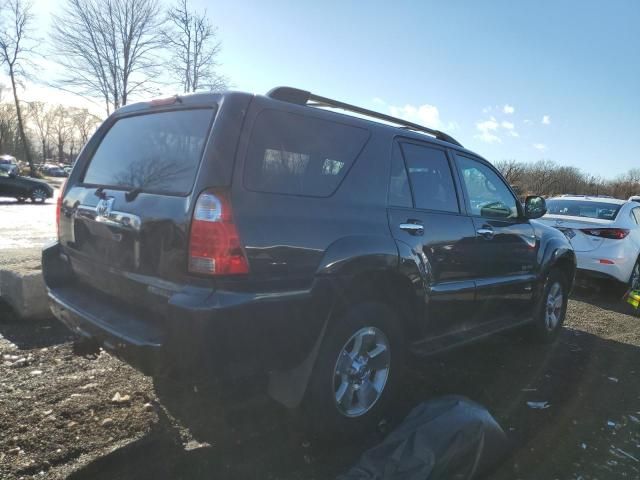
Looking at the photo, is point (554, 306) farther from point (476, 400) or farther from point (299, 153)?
point (299, 153)

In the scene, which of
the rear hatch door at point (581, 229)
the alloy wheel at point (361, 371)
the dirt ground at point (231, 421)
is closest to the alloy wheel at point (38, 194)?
the dirt ground at point (231, 421)

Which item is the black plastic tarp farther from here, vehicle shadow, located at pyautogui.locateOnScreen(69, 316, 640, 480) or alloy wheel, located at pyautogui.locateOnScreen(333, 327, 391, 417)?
alloy wheel, located at pyautogui.locateOnScreen(333, 327, 391, 417)

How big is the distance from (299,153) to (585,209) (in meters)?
7.00

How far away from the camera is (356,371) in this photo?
282 centimetres

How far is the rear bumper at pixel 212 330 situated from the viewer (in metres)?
2.09

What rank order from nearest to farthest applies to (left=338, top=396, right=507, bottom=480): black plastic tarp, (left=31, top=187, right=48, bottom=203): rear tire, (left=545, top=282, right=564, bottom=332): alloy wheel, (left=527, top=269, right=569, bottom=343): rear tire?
(left=338, top=396, right=507, bottom=480): black plastic tarp → (left=527, top=269, right=569, bottom=343): rear tire → (left=545, top=282, right=564, bottom=332): alloy wheel → (left=31, top=187, right=48, bottom=203): rear tire

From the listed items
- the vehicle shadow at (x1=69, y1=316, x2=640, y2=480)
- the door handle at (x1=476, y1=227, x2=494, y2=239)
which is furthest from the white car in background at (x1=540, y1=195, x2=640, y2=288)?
the door handle at (x1=476, y1=227, x2=494, y2=239)

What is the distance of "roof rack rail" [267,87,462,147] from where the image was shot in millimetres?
2577

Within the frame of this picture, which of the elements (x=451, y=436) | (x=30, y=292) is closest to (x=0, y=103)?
(x=30, y=292)

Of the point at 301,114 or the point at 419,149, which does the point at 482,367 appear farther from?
the point at 301,114

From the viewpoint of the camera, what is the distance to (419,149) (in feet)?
11.2

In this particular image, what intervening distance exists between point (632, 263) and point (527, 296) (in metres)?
4.09

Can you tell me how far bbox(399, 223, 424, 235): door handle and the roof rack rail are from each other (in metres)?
0.81

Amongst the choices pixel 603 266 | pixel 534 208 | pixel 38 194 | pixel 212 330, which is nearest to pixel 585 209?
pixel 603 266
